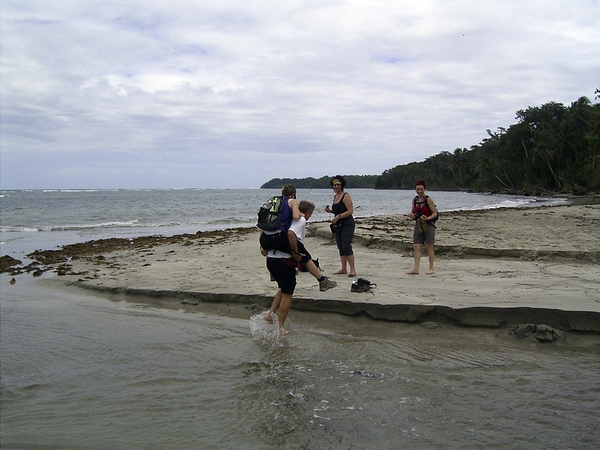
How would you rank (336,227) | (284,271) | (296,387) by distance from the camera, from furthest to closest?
(336,227)
(284,271)
(296,387)

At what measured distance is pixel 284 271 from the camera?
501 cm

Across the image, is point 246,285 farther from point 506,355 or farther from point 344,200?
point 506,355

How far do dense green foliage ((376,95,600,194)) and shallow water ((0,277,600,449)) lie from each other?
183ft

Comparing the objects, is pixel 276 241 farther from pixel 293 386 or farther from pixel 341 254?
pixel 341 254

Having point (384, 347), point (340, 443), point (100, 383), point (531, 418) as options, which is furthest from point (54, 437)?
point (531, 418)

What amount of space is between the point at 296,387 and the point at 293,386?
0.12 ft

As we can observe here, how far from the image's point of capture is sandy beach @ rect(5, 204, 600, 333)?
17.3ft

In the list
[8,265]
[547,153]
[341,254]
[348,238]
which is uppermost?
[547,153]

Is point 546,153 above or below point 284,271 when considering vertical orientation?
above

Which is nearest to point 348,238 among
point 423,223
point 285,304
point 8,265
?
point 423,223

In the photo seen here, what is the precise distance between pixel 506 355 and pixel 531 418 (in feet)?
4.07

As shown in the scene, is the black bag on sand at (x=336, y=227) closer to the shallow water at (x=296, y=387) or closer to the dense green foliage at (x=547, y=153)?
the shallow water at (x=296, y=387)

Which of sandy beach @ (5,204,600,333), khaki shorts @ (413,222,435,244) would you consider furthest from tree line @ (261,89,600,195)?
khaki shorts @ (413,222,435,244)

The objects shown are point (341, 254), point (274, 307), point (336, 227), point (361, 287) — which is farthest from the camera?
point (341, 254)
